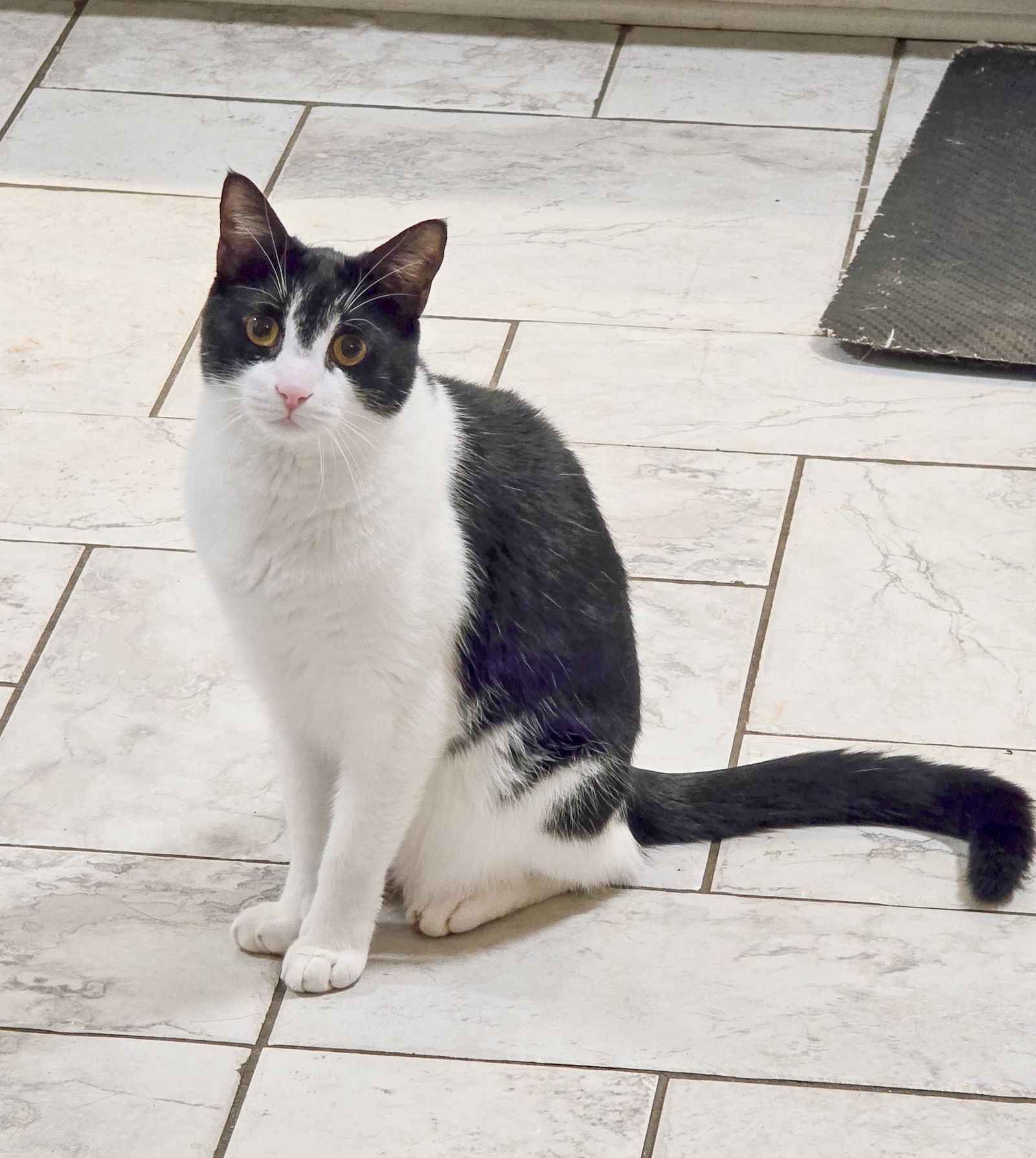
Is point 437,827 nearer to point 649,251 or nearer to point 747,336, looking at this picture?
point 747,336

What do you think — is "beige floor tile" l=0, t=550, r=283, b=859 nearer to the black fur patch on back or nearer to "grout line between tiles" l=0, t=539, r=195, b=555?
"grout line between tiles" l=0, t=539, r=195, b=555

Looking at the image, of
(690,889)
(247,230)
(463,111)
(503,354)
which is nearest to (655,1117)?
(690,889)

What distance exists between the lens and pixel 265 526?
1847mm

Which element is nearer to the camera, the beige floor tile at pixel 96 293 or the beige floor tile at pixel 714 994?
the beige floor tile at pixel 714 994

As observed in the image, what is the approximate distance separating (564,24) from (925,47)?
87 cm

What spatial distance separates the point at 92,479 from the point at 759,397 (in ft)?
3.79

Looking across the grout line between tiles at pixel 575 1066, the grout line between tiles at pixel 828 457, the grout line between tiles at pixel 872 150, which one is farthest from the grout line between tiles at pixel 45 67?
the grout line between tiles at pixel 575 1066

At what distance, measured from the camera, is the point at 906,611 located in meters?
2.56

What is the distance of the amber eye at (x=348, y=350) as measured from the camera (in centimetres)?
176

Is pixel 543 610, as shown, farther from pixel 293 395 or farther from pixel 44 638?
pixel 44 638

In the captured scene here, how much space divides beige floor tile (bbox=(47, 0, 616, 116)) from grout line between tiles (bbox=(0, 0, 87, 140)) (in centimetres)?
2

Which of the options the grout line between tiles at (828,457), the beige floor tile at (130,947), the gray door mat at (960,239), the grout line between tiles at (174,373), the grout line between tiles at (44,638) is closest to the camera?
the beige floor tile at (130,947)

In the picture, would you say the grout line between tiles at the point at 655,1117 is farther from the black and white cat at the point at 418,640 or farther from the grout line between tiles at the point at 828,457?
the grout line between tiles at the point at 828,457

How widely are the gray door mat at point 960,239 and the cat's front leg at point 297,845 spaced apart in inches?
59.9
